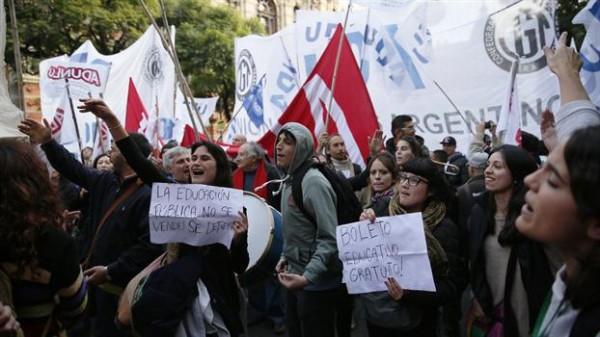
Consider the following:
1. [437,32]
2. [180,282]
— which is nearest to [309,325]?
[180,282]

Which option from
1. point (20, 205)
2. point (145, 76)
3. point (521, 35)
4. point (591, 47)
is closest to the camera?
point (20, 205)

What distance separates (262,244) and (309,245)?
33 centimetres

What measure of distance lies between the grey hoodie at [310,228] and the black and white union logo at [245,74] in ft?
25.3

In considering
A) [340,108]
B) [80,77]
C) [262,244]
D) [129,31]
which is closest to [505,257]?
[262,244]

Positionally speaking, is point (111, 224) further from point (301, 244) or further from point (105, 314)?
point (301, 244)

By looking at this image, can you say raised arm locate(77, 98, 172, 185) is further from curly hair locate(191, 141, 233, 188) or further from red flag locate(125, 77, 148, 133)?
red flag locate(125, 77, 148, 133)

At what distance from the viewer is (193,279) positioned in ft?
8.84

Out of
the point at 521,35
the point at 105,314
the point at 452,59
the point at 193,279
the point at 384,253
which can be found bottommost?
the point at 105,314

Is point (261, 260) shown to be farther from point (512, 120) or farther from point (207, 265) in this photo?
point (512, 120)

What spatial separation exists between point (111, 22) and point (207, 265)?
20.9 m

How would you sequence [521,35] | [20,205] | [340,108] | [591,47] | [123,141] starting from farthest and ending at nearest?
[521,35] → [340,108] → [591,47] → [123,141] → [20,205]

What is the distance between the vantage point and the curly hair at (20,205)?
6.24 feet

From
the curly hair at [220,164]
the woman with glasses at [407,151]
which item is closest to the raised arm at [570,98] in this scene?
the curly hair at [220,164]

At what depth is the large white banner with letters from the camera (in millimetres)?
7137
